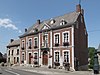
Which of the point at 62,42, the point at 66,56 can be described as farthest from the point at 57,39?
the point at 66,56

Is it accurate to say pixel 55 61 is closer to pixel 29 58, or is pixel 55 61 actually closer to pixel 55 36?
pixel 55 36

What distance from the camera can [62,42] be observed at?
34.9 meters

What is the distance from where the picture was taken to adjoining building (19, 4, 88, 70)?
33500 mm

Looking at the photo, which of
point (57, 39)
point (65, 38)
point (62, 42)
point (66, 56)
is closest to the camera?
point (66, 56)

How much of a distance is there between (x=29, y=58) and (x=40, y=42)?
17.2 ft

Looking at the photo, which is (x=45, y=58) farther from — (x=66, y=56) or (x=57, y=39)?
(x=66, y=56)

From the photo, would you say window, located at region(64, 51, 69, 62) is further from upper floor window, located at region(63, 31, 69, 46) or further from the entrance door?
the entrance door

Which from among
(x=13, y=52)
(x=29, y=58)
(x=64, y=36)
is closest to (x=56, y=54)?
(x=64, y=36)

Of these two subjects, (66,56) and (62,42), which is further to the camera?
(62,42)

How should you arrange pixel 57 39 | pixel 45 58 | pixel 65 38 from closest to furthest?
pixel 65 38, pixel 57 39, pixel 45 58

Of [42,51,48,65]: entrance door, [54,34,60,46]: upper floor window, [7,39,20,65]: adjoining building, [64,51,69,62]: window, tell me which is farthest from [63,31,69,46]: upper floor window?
[7,39,20,65]: adjoining building

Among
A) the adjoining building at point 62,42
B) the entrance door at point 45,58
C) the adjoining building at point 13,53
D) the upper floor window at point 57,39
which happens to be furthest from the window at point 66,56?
the adjoining building at point 13,53

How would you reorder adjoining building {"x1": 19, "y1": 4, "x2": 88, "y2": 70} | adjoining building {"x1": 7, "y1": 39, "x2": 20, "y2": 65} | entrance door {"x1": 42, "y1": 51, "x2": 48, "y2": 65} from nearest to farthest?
adjoining building {"x1": 19, "y1": 4, "x2": 88, "y2": 70} → entrance door {"x1": 42, "y1": 51, "x2": 48, "y2": 65} → adjoining building {"x1": 7, "y1": 39, "x2": 20, "y2": 65}

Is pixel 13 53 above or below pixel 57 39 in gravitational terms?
below
